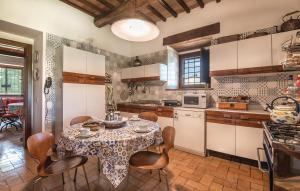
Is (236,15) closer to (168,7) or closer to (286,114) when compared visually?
(168,7)

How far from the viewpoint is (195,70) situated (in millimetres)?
3693

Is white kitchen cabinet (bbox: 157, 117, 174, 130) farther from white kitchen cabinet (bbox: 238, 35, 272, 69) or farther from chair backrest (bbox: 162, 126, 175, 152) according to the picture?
white kitchen cabinet (bbox: 238, 35, 272, 69)

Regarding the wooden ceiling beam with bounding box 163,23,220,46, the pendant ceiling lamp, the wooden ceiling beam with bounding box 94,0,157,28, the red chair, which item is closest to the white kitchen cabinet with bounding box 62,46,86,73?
the wooden ceiling beam with bounding box 94,0,157,28

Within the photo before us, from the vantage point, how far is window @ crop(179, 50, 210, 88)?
3.48 metres

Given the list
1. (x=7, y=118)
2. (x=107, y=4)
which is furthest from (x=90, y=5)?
(x=7, y=118)

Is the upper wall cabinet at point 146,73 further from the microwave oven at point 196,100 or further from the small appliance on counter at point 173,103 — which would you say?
the microwave oven at point 196,100

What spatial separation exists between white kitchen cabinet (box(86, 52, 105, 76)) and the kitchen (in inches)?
0.8

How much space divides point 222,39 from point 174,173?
261cm

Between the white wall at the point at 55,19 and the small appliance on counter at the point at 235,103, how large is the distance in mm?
3073

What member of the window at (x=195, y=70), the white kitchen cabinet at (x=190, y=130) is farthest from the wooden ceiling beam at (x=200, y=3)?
the white kitchen cabinet at (x=190, y=130)

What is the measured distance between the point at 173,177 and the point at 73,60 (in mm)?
2624

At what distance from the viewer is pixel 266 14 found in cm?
265

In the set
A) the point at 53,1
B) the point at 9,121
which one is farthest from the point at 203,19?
the point at 9,121

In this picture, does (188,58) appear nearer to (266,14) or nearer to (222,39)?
(222,39)
